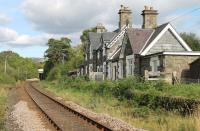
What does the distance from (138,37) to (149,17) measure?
5.86 m

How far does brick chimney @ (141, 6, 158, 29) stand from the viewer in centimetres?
4491

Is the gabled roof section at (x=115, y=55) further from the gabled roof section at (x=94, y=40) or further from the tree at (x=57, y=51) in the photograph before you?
the tree at (x=57, y=51)

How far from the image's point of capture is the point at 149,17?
45.8 meters

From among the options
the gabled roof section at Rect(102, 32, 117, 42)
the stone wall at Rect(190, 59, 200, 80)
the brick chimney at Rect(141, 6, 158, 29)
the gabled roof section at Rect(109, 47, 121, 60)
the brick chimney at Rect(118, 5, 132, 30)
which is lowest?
the stone wall at Rect(190, 59, 200, 80)

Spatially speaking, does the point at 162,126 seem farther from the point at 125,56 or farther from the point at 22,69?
the point at 22,69

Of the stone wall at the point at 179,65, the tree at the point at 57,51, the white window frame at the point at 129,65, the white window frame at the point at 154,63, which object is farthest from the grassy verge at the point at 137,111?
the tree at the point at 57,51

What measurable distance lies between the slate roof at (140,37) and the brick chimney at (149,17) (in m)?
3.99

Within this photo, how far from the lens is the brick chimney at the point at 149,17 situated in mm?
44906

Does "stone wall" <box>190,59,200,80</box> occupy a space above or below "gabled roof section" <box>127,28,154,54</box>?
below

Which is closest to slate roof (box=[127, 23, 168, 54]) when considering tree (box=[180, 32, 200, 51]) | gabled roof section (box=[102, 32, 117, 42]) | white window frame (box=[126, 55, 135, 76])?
white window frame (box=[126, 55, 135, 76])

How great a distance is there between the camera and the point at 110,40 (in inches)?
2117

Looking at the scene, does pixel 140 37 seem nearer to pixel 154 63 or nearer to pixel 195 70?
pixel 154 63

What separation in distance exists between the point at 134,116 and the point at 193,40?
59.1 metres

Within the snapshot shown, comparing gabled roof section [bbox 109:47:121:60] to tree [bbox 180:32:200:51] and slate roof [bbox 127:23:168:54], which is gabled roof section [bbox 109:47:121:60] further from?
tree [bbox 180:32:200:51]
